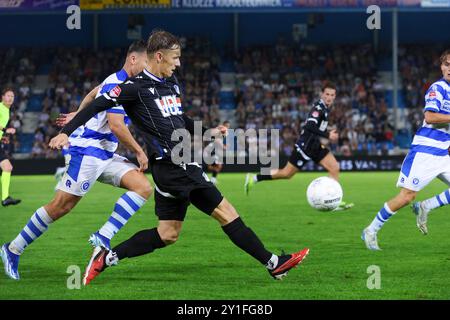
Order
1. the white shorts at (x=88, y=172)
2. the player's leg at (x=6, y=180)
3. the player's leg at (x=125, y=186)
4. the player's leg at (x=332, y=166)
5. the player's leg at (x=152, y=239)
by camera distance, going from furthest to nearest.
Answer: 1. the player's leg at (x=332, y=166)
2. the player's leg at (x=6, y=180)
3. the player's leg at (x=125, y=186)
4. the white shorts at (x=88, y=172)
5. the player's leg at (x=152, y=239)

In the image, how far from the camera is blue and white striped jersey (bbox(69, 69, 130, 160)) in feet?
30.1

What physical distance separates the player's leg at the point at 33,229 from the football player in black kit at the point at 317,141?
834 centimetres

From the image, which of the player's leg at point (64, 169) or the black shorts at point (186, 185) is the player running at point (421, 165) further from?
the player's leg at point (64, 169)

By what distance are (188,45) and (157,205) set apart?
3311cm

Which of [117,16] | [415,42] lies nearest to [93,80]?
[117,16]

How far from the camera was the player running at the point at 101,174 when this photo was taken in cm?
861

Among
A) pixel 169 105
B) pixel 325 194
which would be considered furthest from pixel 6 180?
pixel 169 105

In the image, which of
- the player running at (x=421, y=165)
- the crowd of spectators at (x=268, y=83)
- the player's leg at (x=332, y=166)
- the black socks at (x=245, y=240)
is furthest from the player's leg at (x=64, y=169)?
the crowd of spectators at (x=268, y=83)

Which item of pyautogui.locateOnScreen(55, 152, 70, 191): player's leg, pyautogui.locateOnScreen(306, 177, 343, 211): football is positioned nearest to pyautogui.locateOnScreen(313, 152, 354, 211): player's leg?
pyautogui.locateOnScreen(306, 177, 343, 211): football

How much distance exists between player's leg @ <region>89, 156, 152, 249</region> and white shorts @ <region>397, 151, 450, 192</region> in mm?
3081

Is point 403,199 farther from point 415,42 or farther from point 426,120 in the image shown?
point 415,42

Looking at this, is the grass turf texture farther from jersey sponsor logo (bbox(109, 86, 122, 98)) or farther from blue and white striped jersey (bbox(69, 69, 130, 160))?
jersey sponsor logo (bbox(109, 86, 122, 98))

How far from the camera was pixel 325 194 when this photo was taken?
13734 millimetres

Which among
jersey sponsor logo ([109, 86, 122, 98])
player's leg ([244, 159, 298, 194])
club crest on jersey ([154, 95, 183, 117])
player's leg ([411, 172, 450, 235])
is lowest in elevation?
player's leg ([244, 159, 298, 194])
